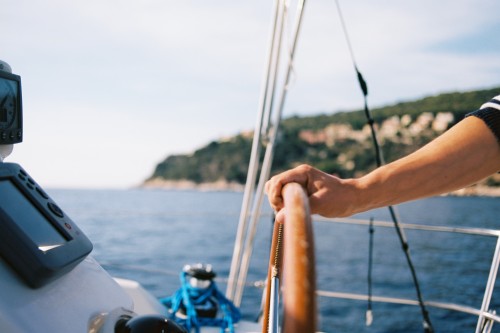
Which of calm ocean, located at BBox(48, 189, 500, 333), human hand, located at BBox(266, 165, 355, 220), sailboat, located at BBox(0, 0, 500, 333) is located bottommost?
calm ocean, located at BBox(48, 189, 500, 333)

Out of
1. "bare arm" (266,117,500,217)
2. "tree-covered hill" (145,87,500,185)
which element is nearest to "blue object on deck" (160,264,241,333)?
"bare arm" (266,117,500,217)

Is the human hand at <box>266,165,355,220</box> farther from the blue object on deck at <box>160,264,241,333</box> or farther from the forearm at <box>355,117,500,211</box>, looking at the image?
the blue object on deck at <box>160,264,241,333</box>

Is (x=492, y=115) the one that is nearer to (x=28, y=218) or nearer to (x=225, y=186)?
(x=28, y=218)

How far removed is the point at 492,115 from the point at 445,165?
14 cm

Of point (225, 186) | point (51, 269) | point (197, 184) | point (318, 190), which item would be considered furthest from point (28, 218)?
point (197, 184)

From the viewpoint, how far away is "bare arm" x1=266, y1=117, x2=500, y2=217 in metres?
0.97

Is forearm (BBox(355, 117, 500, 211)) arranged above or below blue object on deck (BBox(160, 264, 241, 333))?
above

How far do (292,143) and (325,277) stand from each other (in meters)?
35.2

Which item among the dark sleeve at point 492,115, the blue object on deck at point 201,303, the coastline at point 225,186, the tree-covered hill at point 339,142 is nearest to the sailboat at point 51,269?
the dark sleeve at point 492,115

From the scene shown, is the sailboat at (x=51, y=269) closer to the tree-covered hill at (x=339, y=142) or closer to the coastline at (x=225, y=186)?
the tree-covered hill at (x=339, y=142)

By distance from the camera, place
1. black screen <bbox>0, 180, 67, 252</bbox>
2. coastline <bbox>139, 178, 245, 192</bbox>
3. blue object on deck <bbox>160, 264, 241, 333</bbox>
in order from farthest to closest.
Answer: coastline <bbox>139, 178, 245, 192</bbox>, blue object on deck <bbox>160, 264, 241, 333</bbox>, black screen <bbox>0, 180, 67, 252</bbox>

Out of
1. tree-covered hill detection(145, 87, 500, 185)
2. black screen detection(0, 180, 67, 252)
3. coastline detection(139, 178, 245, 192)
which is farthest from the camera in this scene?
coastline detection(139, 178, 245, 192)

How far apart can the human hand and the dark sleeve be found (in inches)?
13.6

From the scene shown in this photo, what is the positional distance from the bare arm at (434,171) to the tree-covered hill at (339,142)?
31.0 metres
